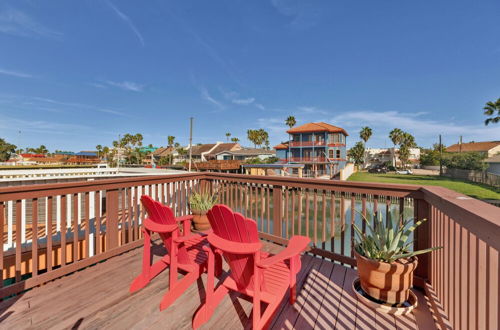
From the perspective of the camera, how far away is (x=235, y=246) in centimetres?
Result: 135

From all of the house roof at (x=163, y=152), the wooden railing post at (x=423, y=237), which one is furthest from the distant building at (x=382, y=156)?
the wooden railing post at (x=423, y=237)

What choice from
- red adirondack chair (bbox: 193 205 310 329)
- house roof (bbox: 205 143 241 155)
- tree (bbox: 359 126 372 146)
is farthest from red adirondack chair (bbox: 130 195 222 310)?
tree (bbox: 359 126 372 146)

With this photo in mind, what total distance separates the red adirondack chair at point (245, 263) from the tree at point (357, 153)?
48587 mm

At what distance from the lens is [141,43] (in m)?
13.2

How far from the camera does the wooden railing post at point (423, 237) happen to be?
1907mm

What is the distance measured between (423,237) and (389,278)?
0.69 m

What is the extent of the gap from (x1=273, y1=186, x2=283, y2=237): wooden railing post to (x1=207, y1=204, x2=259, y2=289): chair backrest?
1612 millimetres

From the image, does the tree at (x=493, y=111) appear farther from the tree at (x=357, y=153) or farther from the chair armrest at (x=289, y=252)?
the chair armrest at (x=289, y=252)

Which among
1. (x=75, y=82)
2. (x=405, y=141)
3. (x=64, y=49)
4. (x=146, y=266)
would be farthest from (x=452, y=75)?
(x=75, y=82)

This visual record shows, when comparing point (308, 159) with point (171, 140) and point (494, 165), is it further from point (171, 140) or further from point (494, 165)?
point (171, 140)

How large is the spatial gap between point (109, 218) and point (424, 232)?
3467 mm

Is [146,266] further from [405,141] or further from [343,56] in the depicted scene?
[405,141]

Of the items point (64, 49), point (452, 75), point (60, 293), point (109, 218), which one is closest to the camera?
point (60, 293)

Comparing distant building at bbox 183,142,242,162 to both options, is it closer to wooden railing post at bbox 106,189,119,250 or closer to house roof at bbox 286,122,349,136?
house roof at bbox 286,122,349,136
